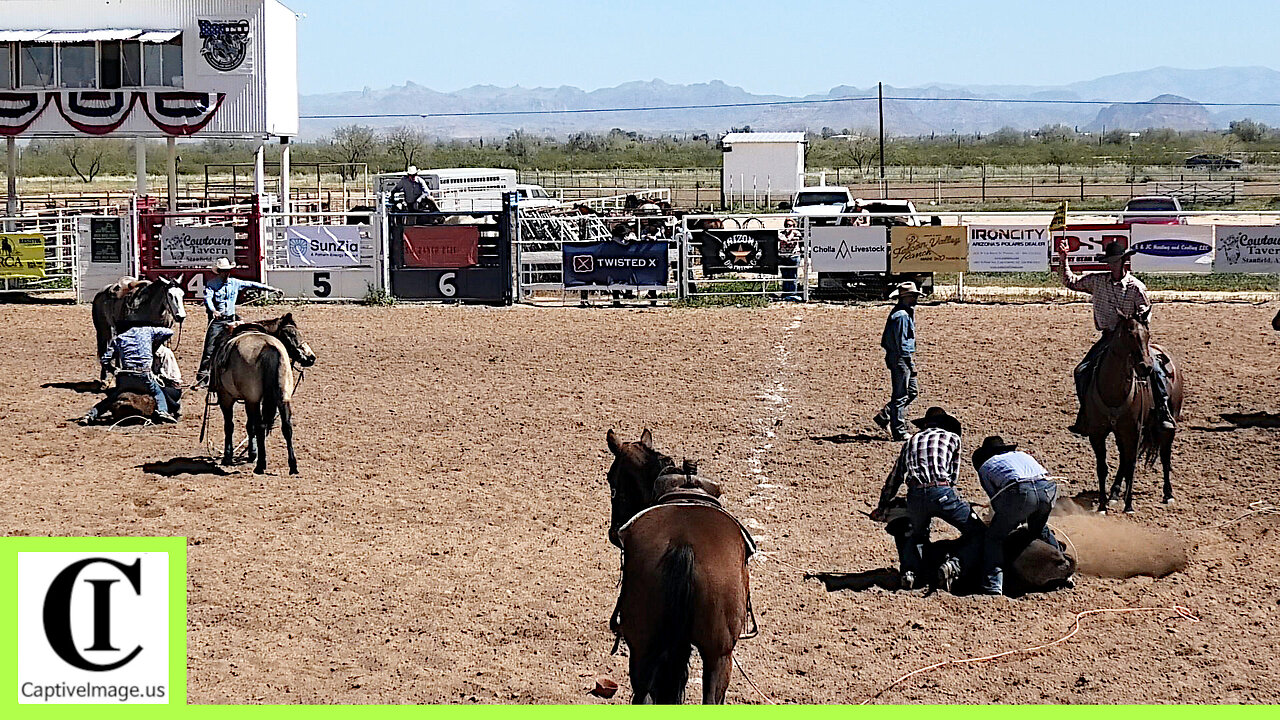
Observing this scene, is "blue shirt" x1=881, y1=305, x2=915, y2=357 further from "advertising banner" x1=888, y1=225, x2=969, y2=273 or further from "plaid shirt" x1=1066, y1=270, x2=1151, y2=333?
"advertising banner" x1=888, y1=225, x2=969, y2=273

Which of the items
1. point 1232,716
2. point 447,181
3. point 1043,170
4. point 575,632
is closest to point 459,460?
point 575,632

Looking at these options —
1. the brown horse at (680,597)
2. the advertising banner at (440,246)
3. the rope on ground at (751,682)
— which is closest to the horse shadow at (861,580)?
the rope on ground at (751,682)

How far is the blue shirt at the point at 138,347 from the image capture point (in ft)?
44.1

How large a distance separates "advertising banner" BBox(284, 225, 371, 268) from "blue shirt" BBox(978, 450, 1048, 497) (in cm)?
A: 1709

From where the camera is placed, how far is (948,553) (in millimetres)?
8367

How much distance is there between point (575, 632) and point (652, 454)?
1.30 m

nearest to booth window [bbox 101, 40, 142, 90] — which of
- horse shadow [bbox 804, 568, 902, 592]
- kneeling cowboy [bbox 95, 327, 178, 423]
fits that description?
kneeling cowboy [bbox 95, 327, 178, 423]

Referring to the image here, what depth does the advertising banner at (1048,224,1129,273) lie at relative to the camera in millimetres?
22547

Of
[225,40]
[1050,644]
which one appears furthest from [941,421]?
[225,40]

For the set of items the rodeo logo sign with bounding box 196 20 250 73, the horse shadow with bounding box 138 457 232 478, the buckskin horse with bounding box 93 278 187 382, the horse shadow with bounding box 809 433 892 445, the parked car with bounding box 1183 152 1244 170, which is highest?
the parked car with bounding box 1183 152 1244 170

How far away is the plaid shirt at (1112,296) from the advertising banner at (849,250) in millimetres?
12156

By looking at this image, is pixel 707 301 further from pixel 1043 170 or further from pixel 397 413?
pixel 1043 170

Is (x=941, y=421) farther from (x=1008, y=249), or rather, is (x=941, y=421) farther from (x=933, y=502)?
(x=1008, y=249)

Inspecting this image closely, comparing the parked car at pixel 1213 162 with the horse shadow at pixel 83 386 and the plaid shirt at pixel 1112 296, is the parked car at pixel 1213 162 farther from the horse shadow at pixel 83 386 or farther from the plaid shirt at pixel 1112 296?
the plaid shirt at pixel 1112 296
